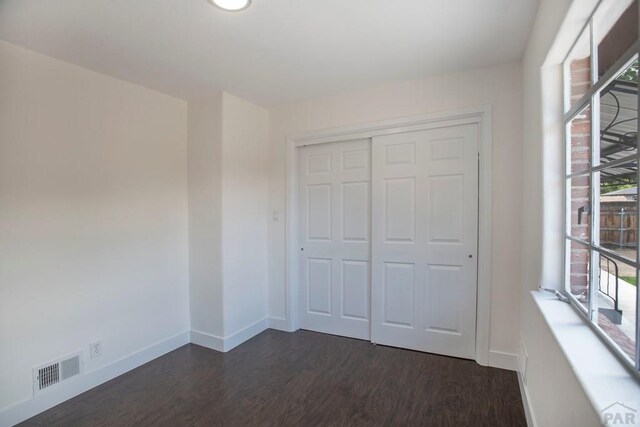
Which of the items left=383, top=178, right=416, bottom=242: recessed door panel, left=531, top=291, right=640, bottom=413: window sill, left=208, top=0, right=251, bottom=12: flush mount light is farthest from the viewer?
left=383, top=178, right=416, bottom=242: recessed door panel

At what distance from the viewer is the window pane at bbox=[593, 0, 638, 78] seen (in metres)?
0.92

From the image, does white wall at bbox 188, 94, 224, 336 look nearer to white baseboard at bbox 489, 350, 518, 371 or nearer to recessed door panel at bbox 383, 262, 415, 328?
recessed door panel at bbox 383, 262, 415, 328

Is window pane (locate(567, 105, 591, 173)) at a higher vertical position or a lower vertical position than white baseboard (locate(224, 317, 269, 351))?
higher

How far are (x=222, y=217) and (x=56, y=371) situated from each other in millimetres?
1564

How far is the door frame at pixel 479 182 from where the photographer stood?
242 cm

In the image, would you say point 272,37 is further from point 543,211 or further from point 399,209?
point 543,211

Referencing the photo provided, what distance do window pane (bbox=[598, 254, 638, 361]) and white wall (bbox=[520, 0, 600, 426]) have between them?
0.18 m

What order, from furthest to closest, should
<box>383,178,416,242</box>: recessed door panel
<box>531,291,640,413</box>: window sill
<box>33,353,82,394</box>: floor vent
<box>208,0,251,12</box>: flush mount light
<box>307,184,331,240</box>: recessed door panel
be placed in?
<box>307,184,331,240</box>: recessed door panel → <box>383,178,416,242</box>: recessed door panel → <box>33,353,82,394</box>: floor vent → <box>208,0,251,12</box>: flush mount light → <box>531,291,640,413</box>: window sill

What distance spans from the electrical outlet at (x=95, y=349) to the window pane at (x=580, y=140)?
Result: 3247mm

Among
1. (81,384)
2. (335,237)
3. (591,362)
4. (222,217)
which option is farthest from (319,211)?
(591,362)

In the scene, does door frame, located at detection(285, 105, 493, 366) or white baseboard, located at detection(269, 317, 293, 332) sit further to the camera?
white baseboard, located at detection(269, 317, 293, 332)

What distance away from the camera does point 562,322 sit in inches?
51.3

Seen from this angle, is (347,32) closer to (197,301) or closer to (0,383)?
(197,301)

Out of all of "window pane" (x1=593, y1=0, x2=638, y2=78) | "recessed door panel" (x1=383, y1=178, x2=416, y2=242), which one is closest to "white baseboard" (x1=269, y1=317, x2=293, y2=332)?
"recessed door panel" (x1=383, y1=178, x2=416, y2=242)
